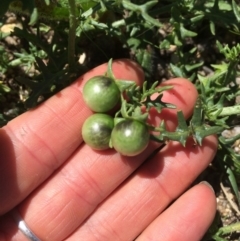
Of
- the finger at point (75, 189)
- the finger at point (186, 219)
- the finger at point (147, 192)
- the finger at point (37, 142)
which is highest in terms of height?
the finger at point (37, 142)

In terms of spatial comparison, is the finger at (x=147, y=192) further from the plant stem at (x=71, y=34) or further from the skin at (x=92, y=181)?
the plant stem at (x=71, y=34)

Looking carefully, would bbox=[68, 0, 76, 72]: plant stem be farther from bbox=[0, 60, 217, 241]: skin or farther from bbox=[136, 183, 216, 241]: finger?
bbox=[136, 183, 216, 241]: finger

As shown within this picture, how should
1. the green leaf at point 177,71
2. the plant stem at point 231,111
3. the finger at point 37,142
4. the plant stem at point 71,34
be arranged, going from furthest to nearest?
1. the green leaf at point 177,71
2. the plant stem at point 231,111
3. the finger at point 37,142
4. the plant stem at point 71,34

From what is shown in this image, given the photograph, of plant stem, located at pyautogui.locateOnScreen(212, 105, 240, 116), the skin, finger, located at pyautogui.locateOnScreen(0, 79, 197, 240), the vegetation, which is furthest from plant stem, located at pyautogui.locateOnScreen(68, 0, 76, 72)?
plant stem, located at pyautogui.locateOnScreen(212, 105, 240, 116)

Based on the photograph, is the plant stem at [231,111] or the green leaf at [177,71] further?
the green leaf at [177,71]

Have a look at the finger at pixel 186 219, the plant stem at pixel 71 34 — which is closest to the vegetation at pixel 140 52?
the plant stem at pixel 71 34

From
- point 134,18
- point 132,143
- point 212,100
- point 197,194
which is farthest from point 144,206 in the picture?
point 134,18

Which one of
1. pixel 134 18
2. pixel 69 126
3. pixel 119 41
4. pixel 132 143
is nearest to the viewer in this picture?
pixel 132 143

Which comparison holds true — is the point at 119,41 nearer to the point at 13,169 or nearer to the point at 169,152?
the point at 169,152
